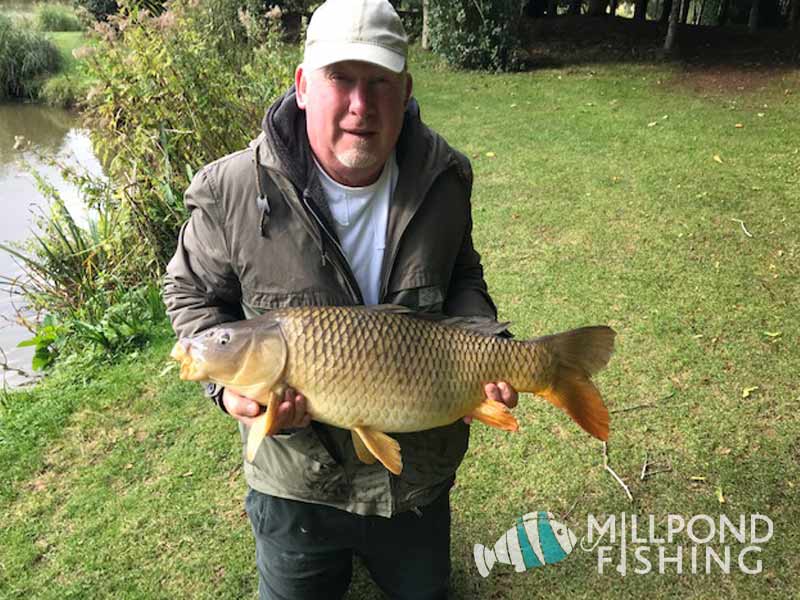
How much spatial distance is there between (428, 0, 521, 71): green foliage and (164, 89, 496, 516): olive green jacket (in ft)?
35.4

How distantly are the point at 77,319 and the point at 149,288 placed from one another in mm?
457

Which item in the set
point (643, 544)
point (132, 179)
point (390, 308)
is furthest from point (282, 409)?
point (132, 179)

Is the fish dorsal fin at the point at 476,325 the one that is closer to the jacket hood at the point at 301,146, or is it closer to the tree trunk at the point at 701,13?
the jacket hood at the point at 301,146

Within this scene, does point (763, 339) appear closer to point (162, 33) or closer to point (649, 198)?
point (649, 198)

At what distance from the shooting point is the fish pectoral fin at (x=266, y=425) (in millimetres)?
1415

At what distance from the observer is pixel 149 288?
4215mm

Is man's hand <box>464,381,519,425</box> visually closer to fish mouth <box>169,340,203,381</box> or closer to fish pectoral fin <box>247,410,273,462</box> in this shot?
fish pectoral fin <box>247,410,273,462</box>

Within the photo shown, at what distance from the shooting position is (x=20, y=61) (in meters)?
13.6

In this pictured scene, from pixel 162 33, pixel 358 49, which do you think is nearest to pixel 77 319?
pixel 162 33

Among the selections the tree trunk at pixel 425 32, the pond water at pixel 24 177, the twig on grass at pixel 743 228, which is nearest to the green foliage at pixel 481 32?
the tree trunk at pixel 425 32

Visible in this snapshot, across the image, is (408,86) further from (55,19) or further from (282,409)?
(55,19)

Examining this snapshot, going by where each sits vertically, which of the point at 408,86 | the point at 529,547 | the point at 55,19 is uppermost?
the point at 408,86

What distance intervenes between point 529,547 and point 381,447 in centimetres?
134

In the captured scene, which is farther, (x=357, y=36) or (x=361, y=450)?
(x=361, y=450)
